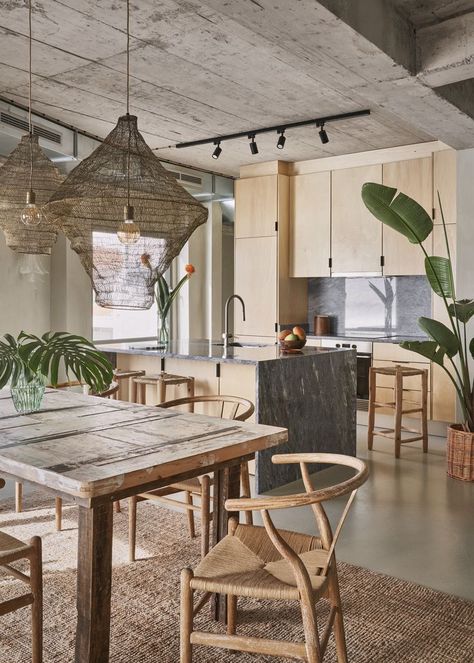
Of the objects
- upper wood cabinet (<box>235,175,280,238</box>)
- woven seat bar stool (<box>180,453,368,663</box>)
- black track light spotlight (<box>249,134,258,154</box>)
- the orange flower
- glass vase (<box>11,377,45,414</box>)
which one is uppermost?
black track light spotlight (<box>249,134,258,154</box>)

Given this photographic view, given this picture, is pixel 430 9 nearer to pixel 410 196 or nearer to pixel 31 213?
pixel 31 213

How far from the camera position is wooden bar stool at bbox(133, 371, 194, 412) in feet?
15.9

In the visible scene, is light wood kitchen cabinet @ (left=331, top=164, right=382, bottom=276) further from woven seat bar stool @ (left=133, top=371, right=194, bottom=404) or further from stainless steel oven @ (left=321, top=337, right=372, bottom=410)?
woven seat bar stool @ (left=133, top=371, right=194, bottom=404)

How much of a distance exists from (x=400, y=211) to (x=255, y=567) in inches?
128

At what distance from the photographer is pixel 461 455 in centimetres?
477

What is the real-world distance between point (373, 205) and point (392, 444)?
2.41 metres

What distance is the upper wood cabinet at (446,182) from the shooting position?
622cm

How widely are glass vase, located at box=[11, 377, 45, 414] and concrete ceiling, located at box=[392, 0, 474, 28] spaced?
2.74 meters

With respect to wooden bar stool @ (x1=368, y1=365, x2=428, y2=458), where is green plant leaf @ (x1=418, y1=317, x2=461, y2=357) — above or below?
above

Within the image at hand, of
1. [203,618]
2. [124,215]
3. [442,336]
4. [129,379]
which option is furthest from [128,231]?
[129,379]

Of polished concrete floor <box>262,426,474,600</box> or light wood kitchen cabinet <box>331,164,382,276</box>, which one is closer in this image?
polished concrete floor <box>262,426,474,600</box>

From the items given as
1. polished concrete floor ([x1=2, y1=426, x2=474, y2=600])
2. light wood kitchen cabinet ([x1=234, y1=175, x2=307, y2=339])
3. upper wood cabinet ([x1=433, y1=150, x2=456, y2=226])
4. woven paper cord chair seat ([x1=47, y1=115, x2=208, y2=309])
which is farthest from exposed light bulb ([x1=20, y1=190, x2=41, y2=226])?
light wood kitchen cabinet ([x1=234, y1=175, x2=307, y2=339])

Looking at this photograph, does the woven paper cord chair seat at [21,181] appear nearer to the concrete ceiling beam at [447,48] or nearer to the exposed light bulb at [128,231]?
the exposed light bulb at [128,231]

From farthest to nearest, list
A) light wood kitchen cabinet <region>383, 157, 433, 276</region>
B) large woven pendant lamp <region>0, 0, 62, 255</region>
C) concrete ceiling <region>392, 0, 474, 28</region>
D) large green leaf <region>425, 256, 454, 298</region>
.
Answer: light wood kitchen cabinet <region>383, 157, 433, 276</region> < large green leaf <region>425, 256, 454, 298</region> < concrete ceiling <region>392, 0, 474, 28</region> < large woven pendant lamp <region>0, 0, 62, 255</region>
